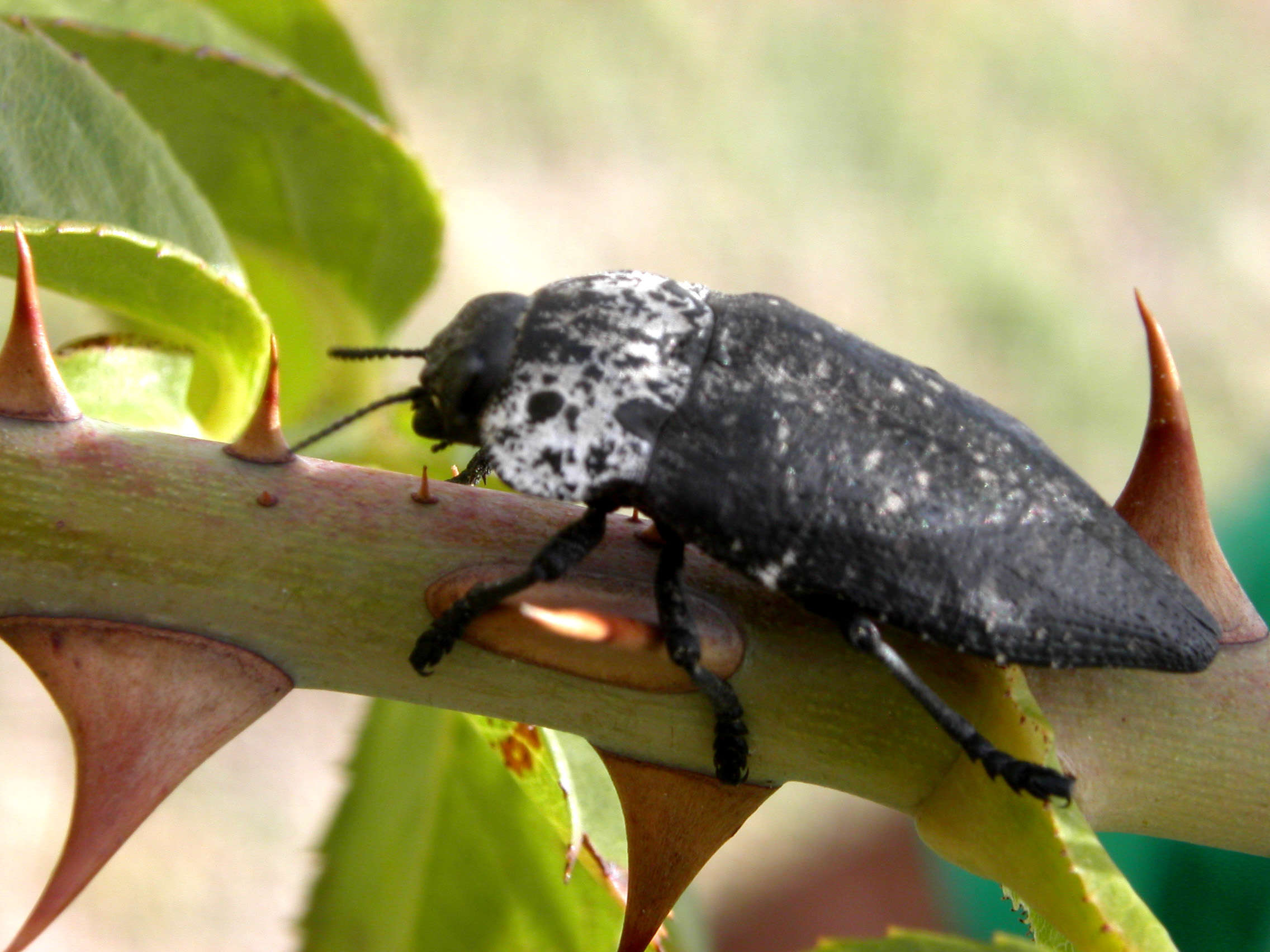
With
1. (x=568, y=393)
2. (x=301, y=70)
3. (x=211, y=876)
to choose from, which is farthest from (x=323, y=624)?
(x=211, y=876)

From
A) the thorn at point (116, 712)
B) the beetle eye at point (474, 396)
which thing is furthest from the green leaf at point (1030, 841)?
the beetle eye at point (474, 396)

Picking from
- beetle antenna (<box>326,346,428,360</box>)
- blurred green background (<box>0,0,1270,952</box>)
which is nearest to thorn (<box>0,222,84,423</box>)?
beetle antenna (<box>326,346,428,360</box>)

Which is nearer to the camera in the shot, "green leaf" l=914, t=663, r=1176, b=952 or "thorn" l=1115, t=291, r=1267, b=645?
"green leaf" l=914, t=663, r=1176, b=952

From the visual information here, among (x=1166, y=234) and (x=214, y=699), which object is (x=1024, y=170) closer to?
(x=1166, y=234)

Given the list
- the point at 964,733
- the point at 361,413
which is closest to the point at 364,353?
the point at 361,413

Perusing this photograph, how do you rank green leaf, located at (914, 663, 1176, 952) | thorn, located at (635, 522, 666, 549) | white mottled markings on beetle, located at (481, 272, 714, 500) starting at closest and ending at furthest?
green leaf, located at (914, 663, 1176, 952), thorn, located at (635, 522, 666, 549), white mottled markings on beetle, located at (481, 272, 714, 500)

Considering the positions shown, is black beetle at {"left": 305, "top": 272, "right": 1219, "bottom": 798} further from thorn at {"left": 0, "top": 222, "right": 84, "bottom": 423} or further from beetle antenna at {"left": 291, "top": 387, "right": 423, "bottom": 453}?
thorn at {"left": 0, "top": 222, "right": 84, "bottom": 423}

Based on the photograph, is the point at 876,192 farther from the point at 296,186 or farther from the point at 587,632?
the point at 587,632
